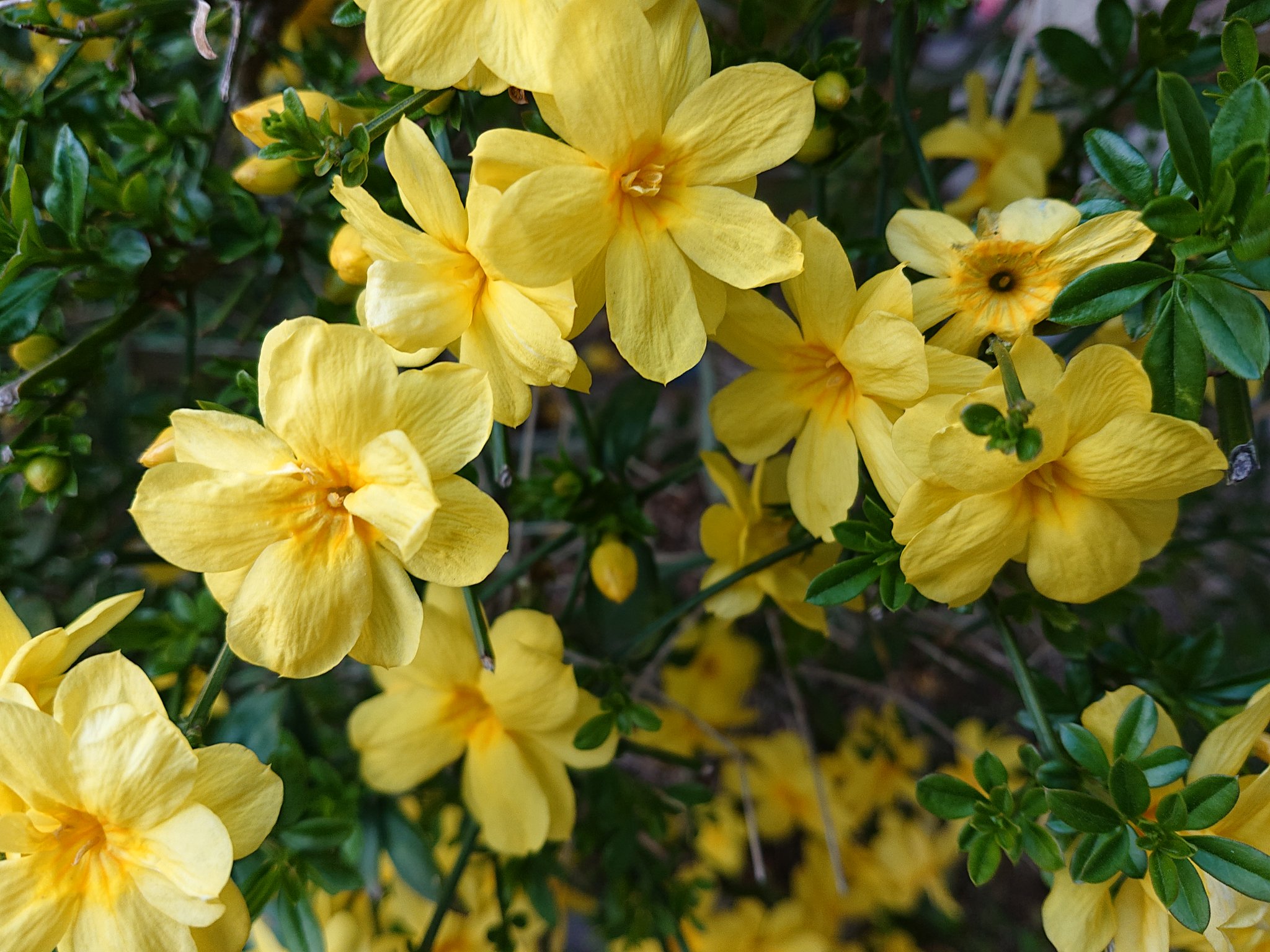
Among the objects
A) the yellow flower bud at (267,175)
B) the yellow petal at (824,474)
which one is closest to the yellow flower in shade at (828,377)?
the yellow petal at (824,474)

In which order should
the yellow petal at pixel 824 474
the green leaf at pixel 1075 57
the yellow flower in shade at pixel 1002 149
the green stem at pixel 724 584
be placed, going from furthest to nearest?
the green leaf at pixel 1075 57, the yellow flower in shade at pixel 1002 149, the green stem at pixel 724 584, the yellow petal at pixel 824 474

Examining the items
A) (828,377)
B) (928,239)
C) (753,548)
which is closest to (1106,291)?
(928,239)

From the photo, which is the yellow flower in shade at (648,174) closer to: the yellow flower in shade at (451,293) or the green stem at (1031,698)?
the yellow flower in shade at (451,293)

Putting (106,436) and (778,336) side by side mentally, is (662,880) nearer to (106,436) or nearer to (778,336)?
(778,336)

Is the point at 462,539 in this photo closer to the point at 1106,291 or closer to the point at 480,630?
the point at 480,630

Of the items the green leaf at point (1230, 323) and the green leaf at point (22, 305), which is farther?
the green leaf at point (22, 305)

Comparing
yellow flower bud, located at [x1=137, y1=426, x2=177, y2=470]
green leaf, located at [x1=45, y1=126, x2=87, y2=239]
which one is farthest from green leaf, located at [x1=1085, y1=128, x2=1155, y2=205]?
green leaf, located at [x1=45, y1=126, x2=87, y2=239]
